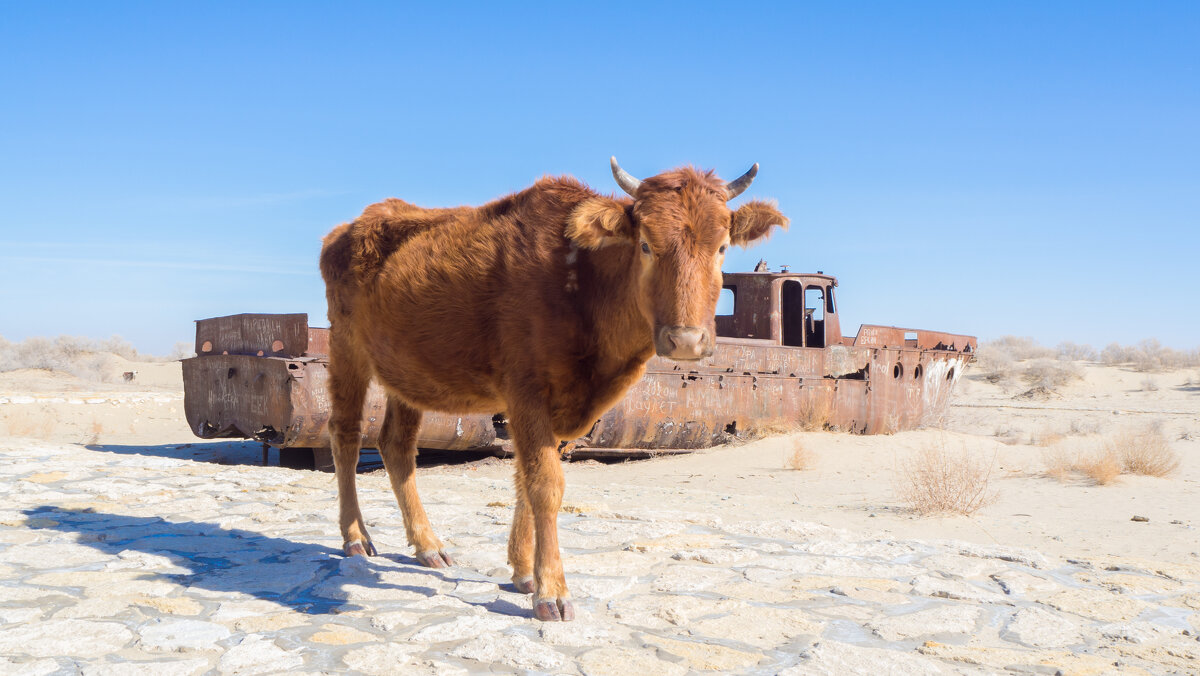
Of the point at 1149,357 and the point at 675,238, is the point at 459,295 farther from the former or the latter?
the point at 1149,357

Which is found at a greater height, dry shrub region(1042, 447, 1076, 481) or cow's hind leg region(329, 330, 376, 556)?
cow's hind leg region(329, 330, 376, 556)

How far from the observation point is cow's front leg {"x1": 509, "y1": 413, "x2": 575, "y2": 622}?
391cm

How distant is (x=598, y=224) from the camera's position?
399 centimetres

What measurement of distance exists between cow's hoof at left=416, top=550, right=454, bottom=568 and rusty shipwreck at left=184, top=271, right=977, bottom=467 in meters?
3.33

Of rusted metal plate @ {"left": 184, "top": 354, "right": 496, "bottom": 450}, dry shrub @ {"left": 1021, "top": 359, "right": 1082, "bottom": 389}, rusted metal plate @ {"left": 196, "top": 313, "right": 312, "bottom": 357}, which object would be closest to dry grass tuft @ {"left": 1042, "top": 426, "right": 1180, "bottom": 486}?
rusted metal plate @ {"left": 184, "top": 354, "right": 496, "bottom": 450}

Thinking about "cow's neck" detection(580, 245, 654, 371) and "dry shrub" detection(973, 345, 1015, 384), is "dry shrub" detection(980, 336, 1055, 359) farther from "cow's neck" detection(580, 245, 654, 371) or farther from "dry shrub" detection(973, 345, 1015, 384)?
"cow's neck" detection(580, 245, 654, 371)

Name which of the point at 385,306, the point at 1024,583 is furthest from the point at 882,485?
the point at 385,306

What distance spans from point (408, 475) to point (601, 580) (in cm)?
142

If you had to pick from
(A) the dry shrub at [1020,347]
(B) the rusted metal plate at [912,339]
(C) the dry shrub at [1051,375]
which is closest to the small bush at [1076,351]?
(A) the dry shrub at [1020,347]

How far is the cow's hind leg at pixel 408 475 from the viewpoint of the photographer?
4973 mm

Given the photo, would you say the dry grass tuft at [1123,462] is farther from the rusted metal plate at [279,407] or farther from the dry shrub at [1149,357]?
the dry shrub at [1149,357]

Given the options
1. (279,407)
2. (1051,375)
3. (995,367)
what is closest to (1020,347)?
(995,367)

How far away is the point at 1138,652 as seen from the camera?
146 inches

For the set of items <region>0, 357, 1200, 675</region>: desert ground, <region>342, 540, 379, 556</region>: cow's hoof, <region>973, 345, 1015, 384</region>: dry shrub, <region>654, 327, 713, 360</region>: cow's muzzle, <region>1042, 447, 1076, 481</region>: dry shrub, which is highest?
<region>973, 345, 1015, 384</region>: dry shrub
